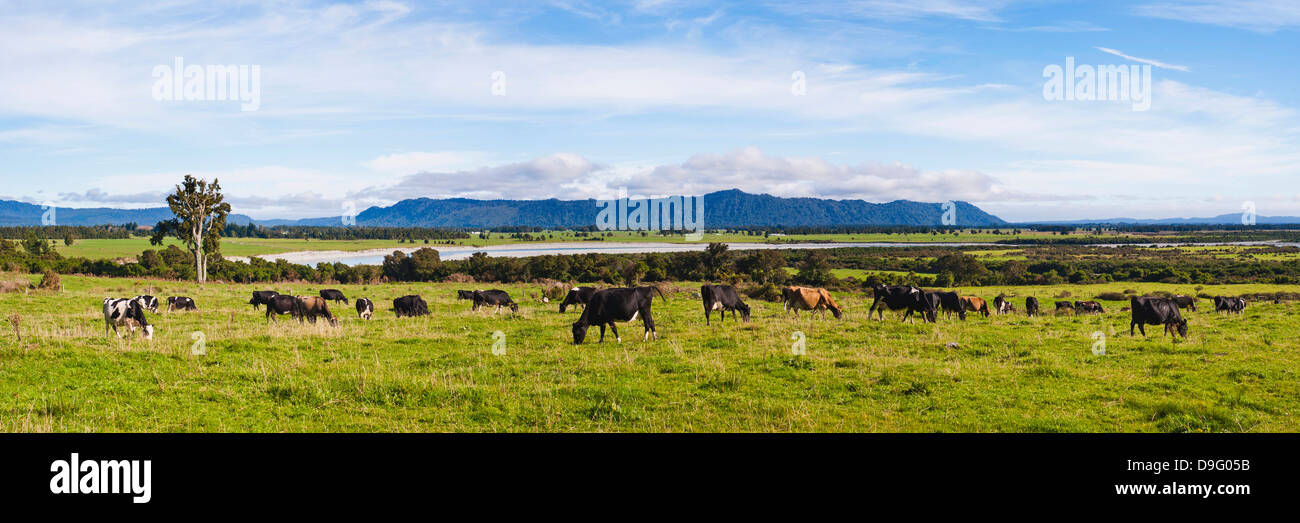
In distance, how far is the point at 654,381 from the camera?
504 inches

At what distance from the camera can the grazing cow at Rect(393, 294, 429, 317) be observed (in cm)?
A: 2833

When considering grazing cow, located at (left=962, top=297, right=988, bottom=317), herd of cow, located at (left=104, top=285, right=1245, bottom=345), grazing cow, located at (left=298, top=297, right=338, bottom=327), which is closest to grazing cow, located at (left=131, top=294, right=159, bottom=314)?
herd of cow, located at (left=104, top=285, right=1245, bottom=345)

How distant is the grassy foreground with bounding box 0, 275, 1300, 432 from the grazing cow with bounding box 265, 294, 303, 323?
3816mm

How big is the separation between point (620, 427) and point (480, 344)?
9.37 metres

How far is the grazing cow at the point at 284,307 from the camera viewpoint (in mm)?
24719

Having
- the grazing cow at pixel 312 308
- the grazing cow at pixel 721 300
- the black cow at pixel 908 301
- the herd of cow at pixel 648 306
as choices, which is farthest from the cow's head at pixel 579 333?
the grazing cow at pixel 312 308

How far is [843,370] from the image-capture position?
45.7 ft

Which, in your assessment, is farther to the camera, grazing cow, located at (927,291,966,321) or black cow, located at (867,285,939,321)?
grazing cow, located at (927,291,966,321)

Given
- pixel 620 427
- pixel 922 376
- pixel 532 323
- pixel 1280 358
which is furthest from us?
pixel 532 323

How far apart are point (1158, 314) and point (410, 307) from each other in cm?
2731

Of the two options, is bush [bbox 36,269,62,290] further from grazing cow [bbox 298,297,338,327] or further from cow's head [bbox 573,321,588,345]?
cow's head [bbox 573,321,588,345]
